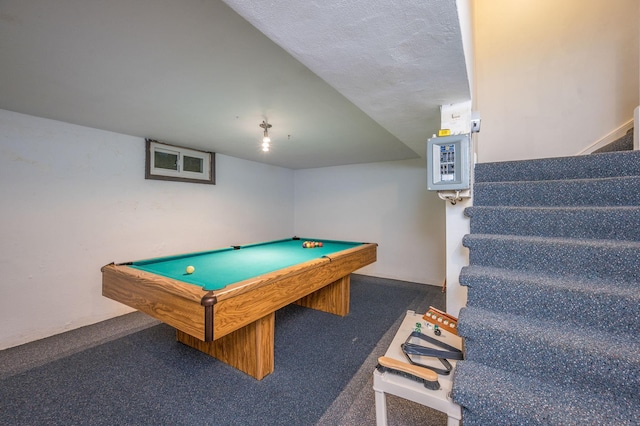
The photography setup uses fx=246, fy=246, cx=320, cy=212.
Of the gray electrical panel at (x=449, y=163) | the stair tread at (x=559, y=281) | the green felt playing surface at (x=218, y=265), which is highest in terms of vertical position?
the gray electrical panel at (x=449, y=163)

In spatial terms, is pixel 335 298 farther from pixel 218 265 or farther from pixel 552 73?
pixel 552 73

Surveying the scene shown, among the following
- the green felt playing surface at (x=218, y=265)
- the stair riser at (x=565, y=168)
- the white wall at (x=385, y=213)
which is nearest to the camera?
the stair riser at (x=565, y=168)

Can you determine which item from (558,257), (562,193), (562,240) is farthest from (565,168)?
(558,257)

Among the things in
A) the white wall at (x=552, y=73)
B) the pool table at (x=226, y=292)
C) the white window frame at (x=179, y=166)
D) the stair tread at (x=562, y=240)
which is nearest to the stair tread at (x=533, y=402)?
the stair tread at (x=562, y=240)

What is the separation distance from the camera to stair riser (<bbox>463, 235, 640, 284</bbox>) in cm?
117

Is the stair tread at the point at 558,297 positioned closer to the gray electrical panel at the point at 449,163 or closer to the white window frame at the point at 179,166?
the gray electrical panel at the point at 449,163

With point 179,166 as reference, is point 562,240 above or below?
below

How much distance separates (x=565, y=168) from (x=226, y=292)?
2.46 metres

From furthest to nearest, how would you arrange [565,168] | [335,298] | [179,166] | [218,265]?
[179,166] → [335,298] → [218,265] → [565,168]

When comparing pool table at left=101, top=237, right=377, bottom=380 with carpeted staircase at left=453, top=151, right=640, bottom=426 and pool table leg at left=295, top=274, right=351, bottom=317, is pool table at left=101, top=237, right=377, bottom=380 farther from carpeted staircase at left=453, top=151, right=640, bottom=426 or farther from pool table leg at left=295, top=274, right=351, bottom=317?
carpeted staircase at left=453, top=151, right=640, bottom=426

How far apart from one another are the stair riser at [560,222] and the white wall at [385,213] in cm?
245

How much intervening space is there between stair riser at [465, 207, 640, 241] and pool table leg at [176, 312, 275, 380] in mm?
1681

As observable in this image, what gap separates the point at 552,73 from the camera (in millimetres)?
2693

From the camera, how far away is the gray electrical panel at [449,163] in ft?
5.00
